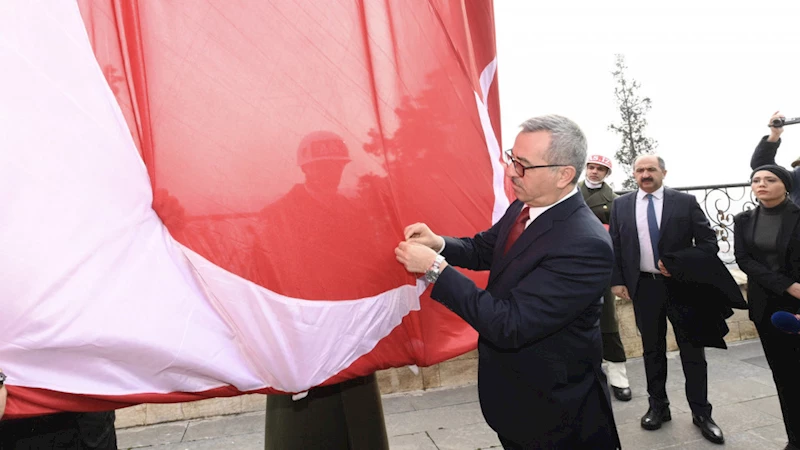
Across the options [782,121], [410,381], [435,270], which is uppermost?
[782,121]

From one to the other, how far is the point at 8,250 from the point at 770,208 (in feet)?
13.6

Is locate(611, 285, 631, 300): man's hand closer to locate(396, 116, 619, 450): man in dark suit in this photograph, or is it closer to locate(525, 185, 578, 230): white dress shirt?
locate(396, 116, 619, 450): man in dark suit

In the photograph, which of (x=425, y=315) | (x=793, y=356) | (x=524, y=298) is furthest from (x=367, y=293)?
(x=793, y=356)

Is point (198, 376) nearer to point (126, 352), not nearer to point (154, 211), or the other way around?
point (126, 352)

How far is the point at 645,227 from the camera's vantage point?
3.99 meters

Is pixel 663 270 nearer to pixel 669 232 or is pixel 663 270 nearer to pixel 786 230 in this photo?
pixel 669 232

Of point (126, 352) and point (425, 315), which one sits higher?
point (126, 352)

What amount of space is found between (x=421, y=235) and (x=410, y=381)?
3208 mm

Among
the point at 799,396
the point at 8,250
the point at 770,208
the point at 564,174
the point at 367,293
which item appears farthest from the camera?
the point at 770,208

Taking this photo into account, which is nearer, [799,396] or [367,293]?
[367,293]

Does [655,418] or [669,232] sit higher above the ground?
[669,232]

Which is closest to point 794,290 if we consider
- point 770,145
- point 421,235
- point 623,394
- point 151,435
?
point 770,145

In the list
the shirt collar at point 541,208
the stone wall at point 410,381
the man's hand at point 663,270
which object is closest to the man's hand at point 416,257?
the shirt collar at point 541,208

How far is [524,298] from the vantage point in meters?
1.84
